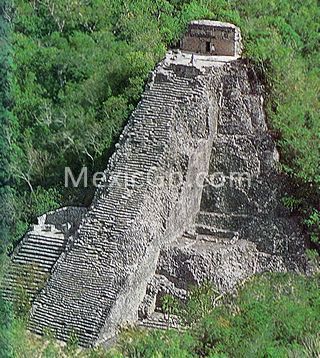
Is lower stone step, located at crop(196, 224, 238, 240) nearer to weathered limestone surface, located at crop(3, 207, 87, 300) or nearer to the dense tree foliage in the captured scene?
the dense tree foliage

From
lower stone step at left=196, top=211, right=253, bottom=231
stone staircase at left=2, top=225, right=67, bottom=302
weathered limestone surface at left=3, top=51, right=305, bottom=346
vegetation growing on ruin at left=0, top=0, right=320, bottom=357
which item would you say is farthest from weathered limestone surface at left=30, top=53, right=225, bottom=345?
vegetation growing on ruin at left=0, top=0, right=320, bottom=357

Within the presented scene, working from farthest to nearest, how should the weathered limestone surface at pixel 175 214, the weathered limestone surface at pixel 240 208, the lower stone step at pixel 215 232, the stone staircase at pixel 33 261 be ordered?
the lower stone step at pixel 215 232, the weathered limestone surface at pixel 240 208, the stone staircase at pixel 33 261, the weathered limestone surface at pixel 175 214

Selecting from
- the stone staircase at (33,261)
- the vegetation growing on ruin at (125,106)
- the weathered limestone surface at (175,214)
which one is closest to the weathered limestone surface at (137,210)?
the weathered limestone surface at (175,214)

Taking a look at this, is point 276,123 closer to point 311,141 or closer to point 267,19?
point 311,141

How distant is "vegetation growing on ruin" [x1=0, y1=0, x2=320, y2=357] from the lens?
14086mm

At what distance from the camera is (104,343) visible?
1511 cm

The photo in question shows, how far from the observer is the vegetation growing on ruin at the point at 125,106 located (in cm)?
1409

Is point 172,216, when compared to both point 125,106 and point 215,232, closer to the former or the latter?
point 215,232

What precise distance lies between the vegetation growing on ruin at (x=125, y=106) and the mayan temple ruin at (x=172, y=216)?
1.79 feet

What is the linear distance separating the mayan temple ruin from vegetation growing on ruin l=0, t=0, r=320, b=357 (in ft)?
1.79

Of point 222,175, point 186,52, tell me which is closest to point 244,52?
point 186,52

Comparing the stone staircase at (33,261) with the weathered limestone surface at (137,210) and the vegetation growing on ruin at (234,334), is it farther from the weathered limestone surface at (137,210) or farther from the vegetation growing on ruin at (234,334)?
the vegetation growing on ruin at (234,334)

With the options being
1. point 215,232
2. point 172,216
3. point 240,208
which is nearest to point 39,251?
point 172,216

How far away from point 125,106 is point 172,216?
3.44 metres
